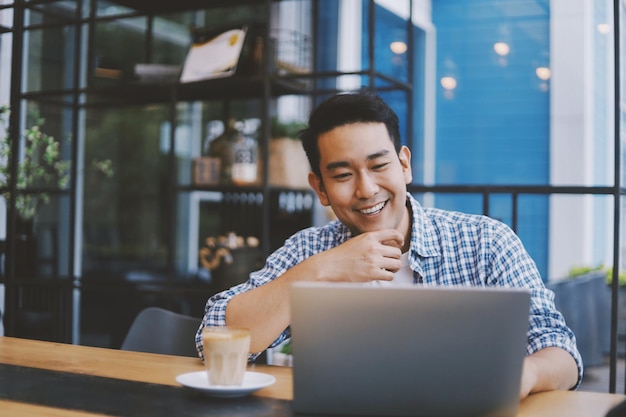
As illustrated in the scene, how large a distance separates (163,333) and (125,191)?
3.28 meters

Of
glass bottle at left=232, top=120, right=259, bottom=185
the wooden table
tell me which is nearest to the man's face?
the wooden table

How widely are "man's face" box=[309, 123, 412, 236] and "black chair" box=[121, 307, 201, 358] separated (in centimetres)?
46

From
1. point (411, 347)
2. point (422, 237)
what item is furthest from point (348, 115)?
point (411, 347)

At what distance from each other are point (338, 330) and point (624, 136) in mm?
2234

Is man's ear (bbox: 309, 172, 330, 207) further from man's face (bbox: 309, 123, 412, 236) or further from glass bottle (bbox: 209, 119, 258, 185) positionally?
glass bottle (bbox: 209, 119, 258, 185)

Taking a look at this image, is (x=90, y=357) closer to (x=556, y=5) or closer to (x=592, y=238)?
(x=592, y=238)

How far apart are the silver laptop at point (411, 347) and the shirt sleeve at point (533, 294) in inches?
18.2

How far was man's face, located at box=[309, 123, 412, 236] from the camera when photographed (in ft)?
5.61

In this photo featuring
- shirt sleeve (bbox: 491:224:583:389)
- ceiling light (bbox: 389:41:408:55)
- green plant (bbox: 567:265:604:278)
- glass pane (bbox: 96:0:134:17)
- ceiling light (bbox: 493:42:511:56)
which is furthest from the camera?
ceiling light (bbox: 389:41:408:55)

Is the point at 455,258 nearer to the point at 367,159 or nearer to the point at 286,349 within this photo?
the point at 367,159

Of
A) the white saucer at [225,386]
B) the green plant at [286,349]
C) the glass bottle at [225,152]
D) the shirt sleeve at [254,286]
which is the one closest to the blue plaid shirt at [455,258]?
the shirt sleeve at [254,286]

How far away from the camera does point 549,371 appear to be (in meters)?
1.35

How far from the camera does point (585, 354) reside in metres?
3.34

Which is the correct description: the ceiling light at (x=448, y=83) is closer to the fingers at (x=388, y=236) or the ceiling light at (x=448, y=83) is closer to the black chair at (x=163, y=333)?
the black chair at (x=163, y=333)
